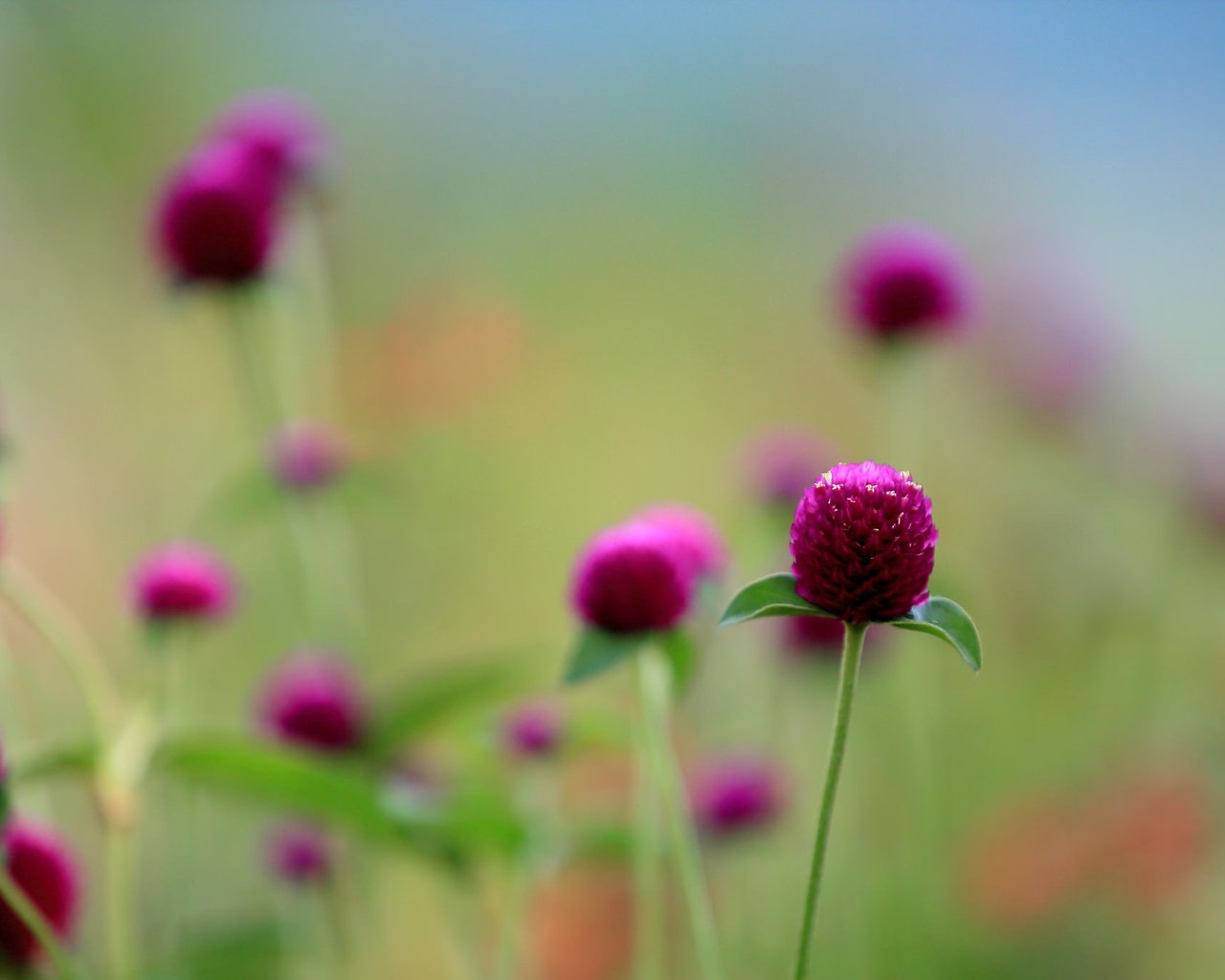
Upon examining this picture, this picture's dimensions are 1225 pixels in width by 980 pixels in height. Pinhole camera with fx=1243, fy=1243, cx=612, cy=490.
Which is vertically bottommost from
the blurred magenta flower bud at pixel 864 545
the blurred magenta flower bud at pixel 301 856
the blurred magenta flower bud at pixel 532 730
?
the blurred magenta flower bud at pixel 301 856

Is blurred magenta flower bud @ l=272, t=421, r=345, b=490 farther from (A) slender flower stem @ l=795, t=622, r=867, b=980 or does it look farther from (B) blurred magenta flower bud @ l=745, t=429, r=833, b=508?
(A) slender flower stem @ l=795, t=622, r=867, b=980

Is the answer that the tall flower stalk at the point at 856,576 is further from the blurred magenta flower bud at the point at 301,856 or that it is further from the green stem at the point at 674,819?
the blurred magenta flower bud at the point at 301,856

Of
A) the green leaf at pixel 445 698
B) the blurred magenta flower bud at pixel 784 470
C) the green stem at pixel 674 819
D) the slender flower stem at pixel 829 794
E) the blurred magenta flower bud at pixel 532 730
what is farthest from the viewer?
the blurred magenta flower bud at pixel 784 470

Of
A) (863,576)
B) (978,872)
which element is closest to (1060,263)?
(978,872)

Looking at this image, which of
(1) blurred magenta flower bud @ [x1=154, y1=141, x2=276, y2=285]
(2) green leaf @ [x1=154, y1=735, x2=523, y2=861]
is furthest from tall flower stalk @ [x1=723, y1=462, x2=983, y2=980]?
(1) blurred magenta flower bud @ [x1=154, y1=141, x2=276, y2=285]

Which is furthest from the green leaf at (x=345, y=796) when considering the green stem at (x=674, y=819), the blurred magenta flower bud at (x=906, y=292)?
the blurred magenta flower bud at (x=906, y=292)

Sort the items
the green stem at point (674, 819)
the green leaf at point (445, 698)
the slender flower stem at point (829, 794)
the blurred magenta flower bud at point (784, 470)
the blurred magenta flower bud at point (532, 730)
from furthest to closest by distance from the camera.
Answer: the blurred magenta flower bud at point (784, 470) < the blurred magenta flower bud at point (532, 730) < the green leaf at point (445, 698) < the green stem at point (674, 819) < the slender flower stem at point (829, 794)

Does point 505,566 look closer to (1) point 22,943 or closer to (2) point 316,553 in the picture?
(2) point 316,553

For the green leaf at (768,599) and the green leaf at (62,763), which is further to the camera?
the green leaf at (62,763)

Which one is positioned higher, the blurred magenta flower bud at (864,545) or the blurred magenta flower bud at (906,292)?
the blurred magenta flower bud at (864,545)
